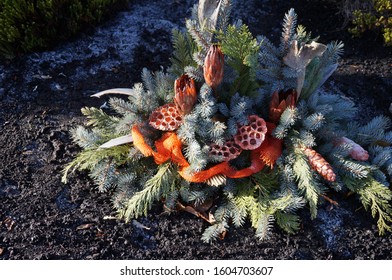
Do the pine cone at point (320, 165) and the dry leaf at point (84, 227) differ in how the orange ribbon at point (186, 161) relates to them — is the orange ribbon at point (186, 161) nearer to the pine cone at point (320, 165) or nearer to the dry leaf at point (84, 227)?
the pine cone at point (320, 165)

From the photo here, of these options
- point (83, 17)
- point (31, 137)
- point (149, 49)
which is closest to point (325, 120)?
point (149, 49)

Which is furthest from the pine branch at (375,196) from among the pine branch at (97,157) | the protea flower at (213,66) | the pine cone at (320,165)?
the pine branch at (97,157)

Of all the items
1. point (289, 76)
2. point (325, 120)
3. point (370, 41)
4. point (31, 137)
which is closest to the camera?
point (289, 76)

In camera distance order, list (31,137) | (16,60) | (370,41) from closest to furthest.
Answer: (31,137) → (16,60) → (370,41)

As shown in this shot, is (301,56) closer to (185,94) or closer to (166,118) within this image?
(185,94)

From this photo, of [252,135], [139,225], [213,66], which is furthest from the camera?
[139,225]

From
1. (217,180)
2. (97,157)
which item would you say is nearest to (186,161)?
(217,180)

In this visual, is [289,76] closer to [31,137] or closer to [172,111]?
[172,111]
